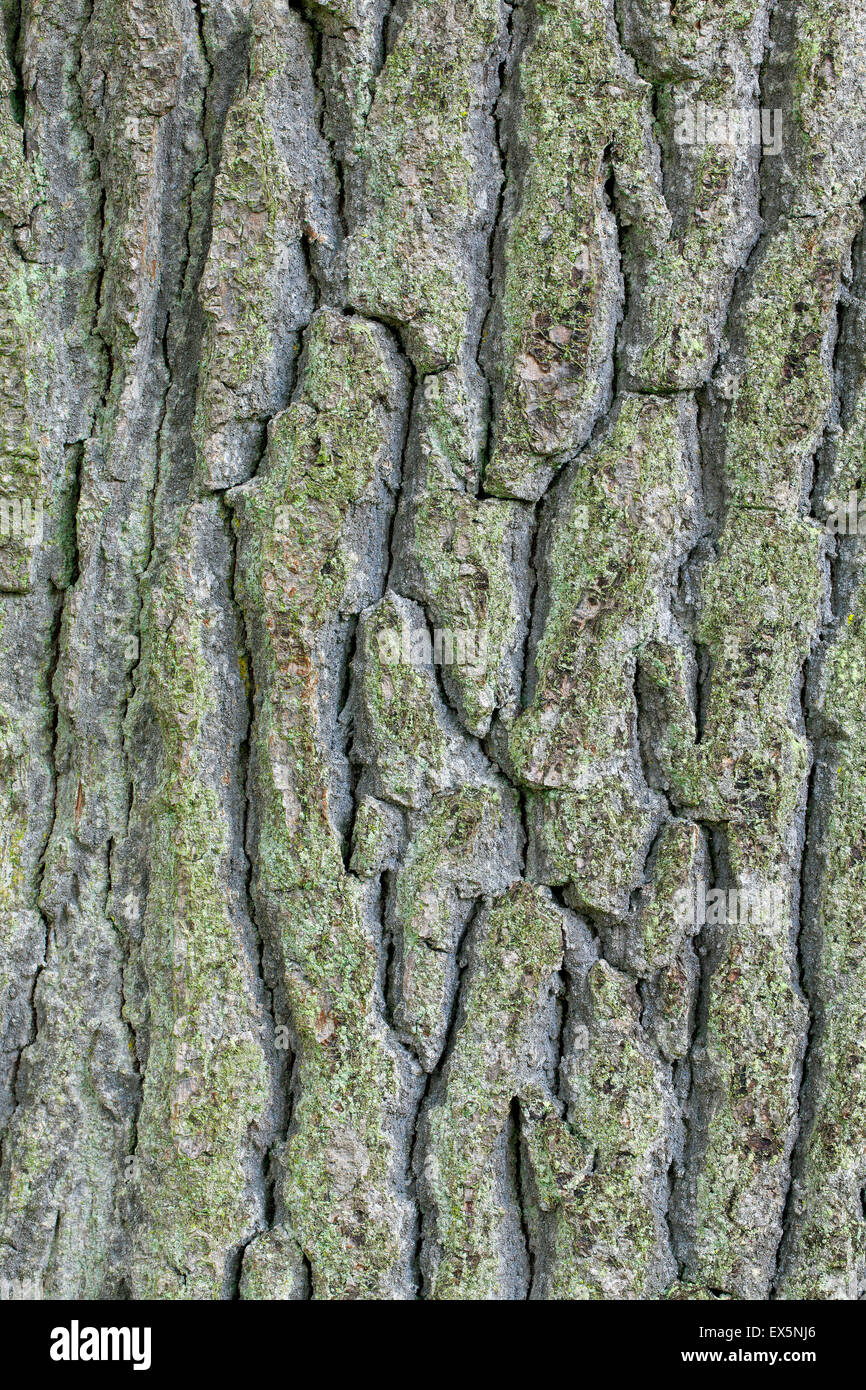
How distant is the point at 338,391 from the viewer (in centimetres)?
114

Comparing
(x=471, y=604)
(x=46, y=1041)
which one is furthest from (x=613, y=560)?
(x=46, y=1041)

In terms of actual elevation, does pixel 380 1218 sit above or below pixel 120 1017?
below

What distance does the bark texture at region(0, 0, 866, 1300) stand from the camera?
44.4 inches

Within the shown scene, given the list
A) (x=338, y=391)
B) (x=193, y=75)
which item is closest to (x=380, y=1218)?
(x=338, y=391)

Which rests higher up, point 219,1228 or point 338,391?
point 338,391

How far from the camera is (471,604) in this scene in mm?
1139

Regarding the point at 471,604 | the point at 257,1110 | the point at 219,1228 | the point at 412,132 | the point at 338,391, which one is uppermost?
the point at 412,132

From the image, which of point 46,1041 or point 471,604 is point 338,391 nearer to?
point 471,604

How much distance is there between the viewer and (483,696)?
114cm

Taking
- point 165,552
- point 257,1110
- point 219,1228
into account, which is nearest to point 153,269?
point 165,552

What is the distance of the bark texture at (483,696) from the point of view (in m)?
1.13

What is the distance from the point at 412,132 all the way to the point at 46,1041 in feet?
3.82

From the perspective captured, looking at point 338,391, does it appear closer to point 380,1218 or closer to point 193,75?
point 193,75

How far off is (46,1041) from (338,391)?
33.5 inches
